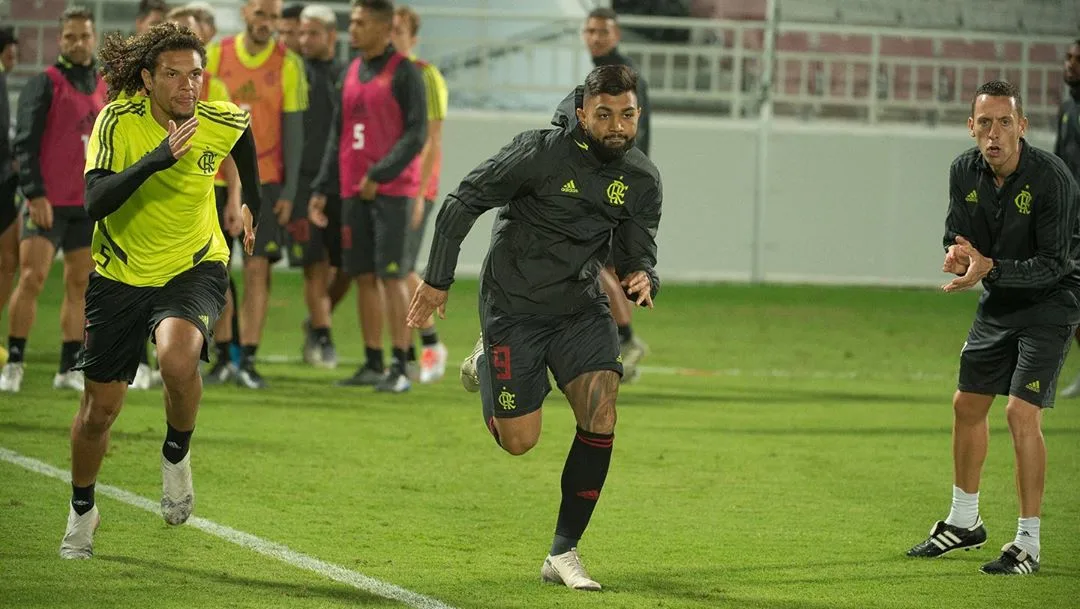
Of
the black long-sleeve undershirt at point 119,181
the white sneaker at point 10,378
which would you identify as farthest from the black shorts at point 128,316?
the white sneaker at point 10,378

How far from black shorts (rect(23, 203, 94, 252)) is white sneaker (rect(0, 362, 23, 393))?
2.82 ft

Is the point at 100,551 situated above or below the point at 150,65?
below

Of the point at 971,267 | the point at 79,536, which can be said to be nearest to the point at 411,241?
the point at 79,536

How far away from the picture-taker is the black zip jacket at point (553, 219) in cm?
596

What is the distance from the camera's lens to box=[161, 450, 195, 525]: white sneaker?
6301 mm

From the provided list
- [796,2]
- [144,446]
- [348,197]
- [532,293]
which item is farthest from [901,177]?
[532,293]

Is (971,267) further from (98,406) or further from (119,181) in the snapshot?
(98,406)

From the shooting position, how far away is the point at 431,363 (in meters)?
12.2

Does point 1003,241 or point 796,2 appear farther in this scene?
point 796,2

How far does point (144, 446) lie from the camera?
28.5 feet

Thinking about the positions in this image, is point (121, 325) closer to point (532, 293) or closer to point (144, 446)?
point (532, 293)

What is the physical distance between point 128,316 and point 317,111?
6.54 meters

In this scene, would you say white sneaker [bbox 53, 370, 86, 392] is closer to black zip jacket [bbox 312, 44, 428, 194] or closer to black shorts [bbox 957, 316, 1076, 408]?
black zip jacket [bbox 312, 44, 428, 194]

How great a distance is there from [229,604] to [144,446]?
342 centimetres
